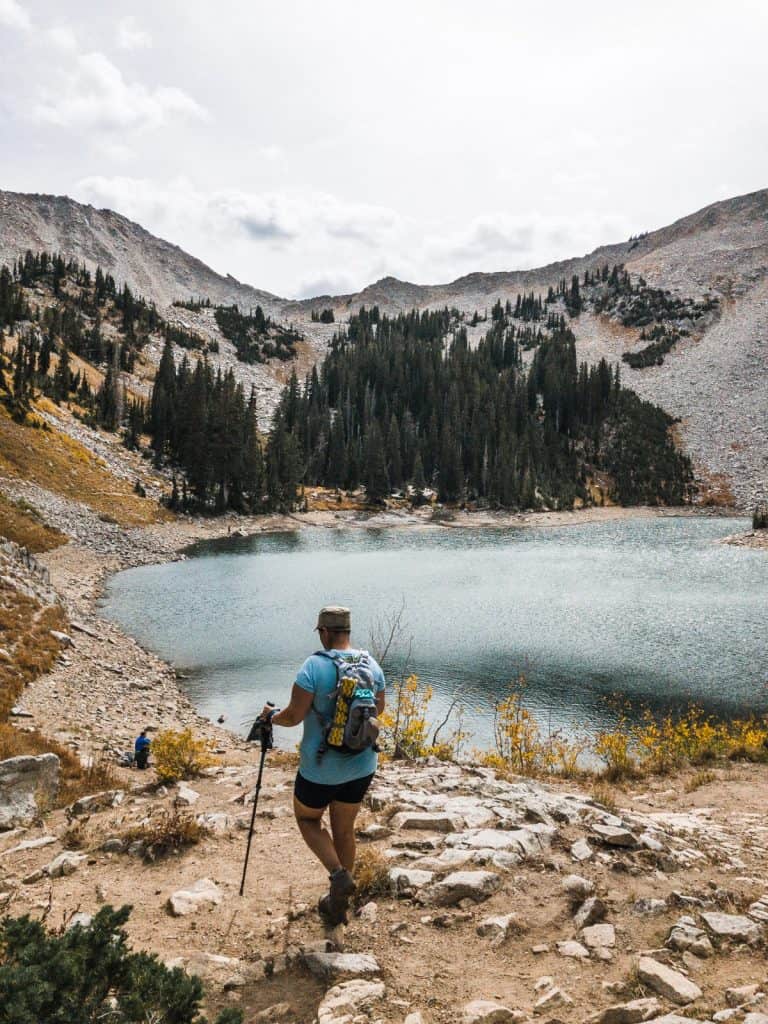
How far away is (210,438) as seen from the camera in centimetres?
8312

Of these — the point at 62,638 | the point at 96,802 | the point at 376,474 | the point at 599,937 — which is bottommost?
the point at 62,638

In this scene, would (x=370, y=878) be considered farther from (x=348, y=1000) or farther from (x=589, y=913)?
(x=589, y=913)

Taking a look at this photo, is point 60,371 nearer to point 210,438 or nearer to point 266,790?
point 210,438

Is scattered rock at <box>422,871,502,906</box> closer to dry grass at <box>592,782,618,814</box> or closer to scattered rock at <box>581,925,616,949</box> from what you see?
scattered rock at <box>581,925,616,949</box>

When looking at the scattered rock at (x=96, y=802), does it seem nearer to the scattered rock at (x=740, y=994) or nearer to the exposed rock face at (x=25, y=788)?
the exposed rock face at (x=25, y=788)

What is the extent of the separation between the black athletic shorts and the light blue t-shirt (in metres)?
0.07

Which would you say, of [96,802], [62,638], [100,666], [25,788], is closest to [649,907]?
[96,802]

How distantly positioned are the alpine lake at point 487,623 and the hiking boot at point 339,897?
39.8 ft

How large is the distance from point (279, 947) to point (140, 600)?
3150 centimetres

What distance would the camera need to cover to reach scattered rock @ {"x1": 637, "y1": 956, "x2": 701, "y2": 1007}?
171 inches

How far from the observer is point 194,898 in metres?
6.04

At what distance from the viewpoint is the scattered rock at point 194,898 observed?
5.86 metres

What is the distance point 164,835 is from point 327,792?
9.44ft

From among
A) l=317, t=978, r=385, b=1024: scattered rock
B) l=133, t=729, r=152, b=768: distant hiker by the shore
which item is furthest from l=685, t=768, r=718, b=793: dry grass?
l=133, t=729, r=152, b=768: distant hiker by the shore
